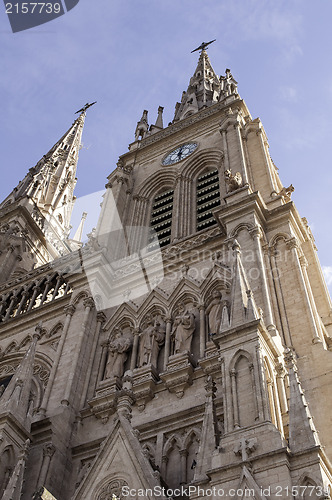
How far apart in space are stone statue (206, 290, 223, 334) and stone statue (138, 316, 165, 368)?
4.48 feet

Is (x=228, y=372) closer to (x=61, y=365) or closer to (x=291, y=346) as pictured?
(x=291, y=346)

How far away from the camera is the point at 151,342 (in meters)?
17.4

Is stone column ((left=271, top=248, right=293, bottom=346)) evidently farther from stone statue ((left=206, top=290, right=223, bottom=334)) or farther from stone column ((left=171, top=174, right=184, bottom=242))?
stone column ((left=171, top=174, right=184, bottom=242))

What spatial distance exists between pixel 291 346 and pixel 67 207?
28.2 metres

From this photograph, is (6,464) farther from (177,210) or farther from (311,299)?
(177,210)

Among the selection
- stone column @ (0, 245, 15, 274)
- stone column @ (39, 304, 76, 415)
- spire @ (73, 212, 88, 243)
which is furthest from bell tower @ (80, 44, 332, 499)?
spire @ (73, 212, 88, 243)

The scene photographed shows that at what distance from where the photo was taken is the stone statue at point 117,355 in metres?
17.2

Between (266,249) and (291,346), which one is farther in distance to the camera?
(266,249)

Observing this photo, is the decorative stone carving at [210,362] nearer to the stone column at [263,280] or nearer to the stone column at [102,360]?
the stone column at [263,280]

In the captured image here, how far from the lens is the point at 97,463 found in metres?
12.8

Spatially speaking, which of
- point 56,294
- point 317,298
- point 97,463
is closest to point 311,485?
point 97,463

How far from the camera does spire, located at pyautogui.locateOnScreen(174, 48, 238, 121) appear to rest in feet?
114

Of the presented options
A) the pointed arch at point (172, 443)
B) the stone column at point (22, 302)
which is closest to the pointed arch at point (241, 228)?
the pointed arch at point (172, 443)

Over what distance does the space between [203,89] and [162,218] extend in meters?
15.7
